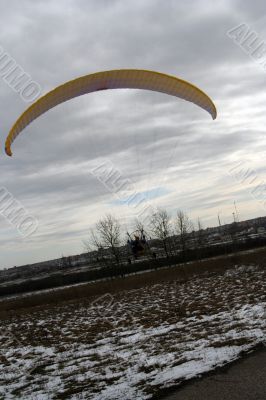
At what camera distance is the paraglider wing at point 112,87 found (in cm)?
991

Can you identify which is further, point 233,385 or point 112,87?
point 112,87

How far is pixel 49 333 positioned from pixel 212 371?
8.69 meters

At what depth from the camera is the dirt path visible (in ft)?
19.3

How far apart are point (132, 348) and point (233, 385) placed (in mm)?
3864

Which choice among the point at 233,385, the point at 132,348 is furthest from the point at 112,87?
the point at 233,385

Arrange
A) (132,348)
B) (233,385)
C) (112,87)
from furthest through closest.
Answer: (112,87)
(132,348)
(233,385)

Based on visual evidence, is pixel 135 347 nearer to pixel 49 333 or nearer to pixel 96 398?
pixel 96 398

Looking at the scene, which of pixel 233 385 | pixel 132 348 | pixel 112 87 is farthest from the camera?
Result: pixel 112 87

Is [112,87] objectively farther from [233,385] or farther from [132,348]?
[233,385]

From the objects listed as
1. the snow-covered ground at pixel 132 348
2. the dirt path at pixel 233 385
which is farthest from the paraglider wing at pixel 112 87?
the dirt path at pixel 233 385

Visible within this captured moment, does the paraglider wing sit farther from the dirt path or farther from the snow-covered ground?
the dirt path

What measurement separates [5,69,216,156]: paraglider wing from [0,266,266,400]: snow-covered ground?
516cm

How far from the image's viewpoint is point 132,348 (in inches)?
383

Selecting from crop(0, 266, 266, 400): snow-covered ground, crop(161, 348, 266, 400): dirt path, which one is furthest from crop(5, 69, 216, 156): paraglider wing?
crop(161, 348, 266, 400): dirt path
